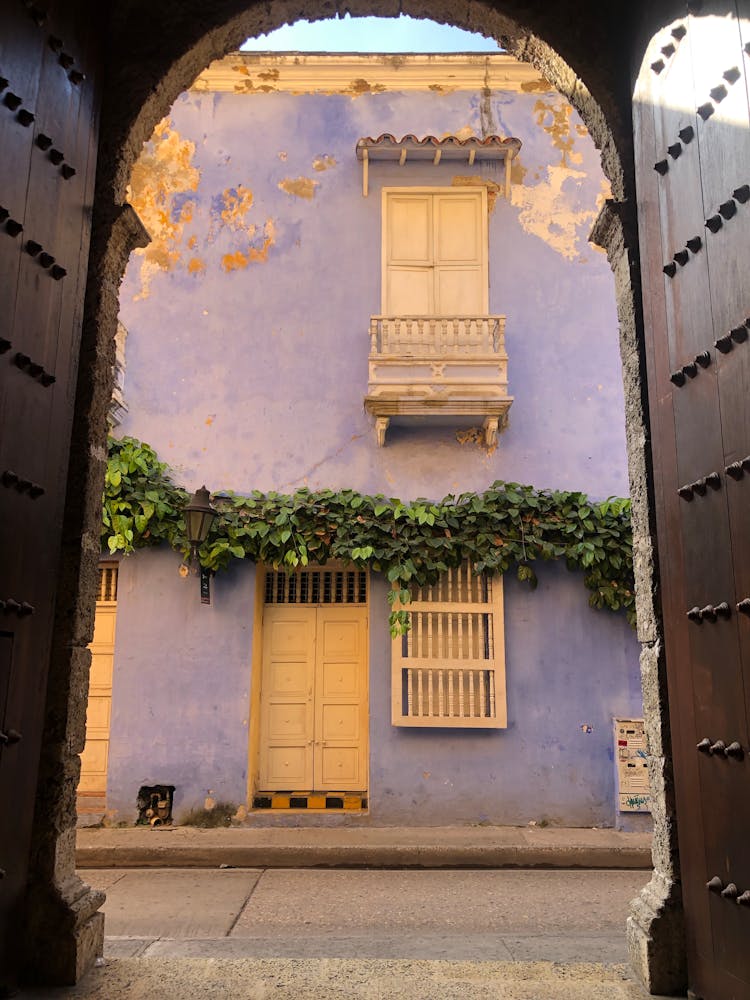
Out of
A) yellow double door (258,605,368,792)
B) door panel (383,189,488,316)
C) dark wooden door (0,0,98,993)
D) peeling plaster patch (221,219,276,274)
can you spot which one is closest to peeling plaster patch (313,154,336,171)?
door panel (383,189,488,316)

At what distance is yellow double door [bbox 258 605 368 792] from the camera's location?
8195 mm

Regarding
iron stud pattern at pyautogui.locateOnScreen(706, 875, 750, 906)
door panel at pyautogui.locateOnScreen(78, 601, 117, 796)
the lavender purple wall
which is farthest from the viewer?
door panel at pyautogui.locateOnScreen(78, 601, 117, 796)

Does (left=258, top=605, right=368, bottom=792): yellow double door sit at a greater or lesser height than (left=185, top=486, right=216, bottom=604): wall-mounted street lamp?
lesser

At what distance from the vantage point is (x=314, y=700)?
833cm

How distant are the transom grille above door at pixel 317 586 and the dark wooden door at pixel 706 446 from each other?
583 cm

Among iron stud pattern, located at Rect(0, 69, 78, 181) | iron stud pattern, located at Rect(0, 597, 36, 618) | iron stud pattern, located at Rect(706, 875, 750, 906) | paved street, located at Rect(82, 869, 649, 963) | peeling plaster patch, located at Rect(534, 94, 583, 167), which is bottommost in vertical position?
paved street, located at Rect(82, 869, 649, 963)

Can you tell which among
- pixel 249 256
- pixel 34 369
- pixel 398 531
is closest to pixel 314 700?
pixel 398 531

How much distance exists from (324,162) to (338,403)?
2799mm

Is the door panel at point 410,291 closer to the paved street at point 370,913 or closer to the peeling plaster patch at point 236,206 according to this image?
the peeling plaster patch at point 236,206

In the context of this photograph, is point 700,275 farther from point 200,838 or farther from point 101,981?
point 200,838

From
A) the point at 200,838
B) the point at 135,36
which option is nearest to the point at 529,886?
the point at 200,838

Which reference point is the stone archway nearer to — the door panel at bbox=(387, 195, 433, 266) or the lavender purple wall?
the lavender purple wall

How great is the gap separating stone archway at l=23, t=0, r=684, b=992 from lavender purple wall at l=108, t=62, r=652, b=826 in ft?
16.4

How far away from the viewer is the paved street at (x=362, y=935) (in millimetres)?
2758
